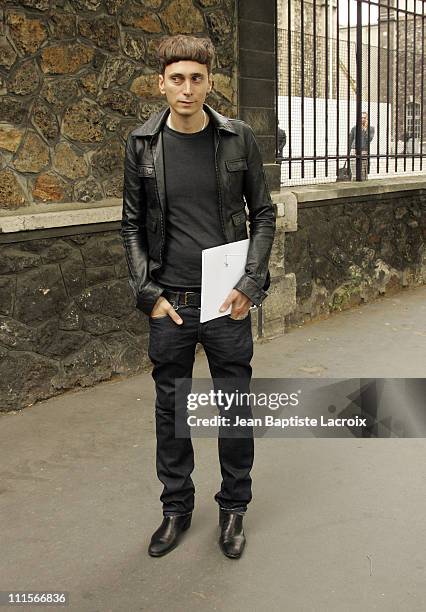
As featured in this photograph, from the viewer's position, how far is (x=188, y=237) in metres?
2.79

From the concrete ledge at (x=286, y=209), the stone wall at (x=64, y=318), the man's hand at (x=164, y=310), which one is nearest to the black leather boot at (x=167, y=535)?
the man's hand at (x=164, y=310)

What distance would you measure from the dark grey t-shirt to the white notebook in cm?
4

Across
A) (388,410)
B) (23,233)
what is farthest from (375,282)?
(23,233)

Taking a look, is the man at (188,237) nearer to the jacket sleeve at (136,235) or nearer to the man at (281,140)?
the jacket sleeve at (136,235)

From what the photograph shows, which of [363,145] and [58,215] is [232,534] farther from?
[363,145]

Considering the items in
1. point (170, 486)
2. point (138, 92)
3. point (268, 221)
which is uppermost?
point (138, 92)

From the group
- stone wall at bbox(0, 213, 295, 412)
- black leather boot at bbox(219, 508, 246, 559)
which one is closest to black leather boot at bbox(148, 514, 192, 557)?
black leather boot at bbox(219, 508, 246, 559)

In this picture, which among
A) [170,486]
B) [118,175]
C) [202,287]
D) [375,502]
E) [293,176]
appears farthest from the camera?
[293,176]

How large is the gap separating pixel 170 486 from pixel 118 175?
2.59m

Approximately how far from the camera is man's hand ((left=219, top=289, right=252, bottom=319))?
9.20 ft

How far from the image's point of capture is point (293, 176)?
7.15 meters

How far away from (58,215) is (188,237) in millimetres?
2008

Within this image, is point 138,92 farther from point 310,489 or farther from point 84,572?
point 84,572

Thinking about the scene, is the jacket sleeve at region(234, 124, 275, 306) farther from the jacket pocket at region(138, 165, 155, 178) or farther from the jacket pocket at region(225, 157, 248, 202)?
the jacket pocket at region(138, 165, 155, 178)
